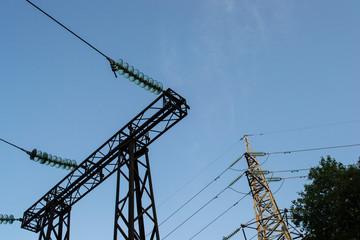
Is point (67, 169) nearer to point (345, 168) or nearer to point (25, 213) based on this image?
point (25, 213)

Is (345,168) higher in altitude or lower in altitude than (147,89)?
lower

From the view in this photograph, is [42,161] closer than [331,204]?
No

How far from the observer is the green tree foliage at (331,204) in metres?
12.1

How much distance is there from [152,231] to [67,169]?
8496 millimetres

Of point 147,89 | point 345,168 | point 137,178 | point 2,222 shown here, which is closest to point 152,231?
point 137,178

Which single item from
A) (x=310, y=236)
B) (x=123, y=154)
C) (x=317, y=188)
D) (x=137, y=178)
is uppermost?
(x=123, y=154)

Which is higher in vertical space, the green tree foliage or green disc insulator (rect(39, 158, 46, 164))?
green disc insulator (rect(39, 158, 46, 164))

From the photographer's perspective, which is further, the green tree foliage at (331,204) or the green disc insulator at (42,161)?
the green disc insulator at (42,161)

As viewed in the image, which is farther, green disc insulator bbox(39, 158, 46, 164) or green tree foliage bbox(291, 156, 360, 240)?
green disc insulator bbox(39, 158, 46, 164)

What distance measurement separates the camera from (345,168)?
46.5ft

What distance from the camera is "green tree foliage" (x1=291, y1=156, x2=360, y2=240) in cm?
1206

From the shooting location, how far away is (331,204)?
13.0 metres

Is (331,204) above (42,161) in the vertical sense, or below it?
below

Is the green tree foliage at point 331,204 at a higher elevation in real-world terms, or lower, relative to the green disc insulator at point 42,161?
lower
